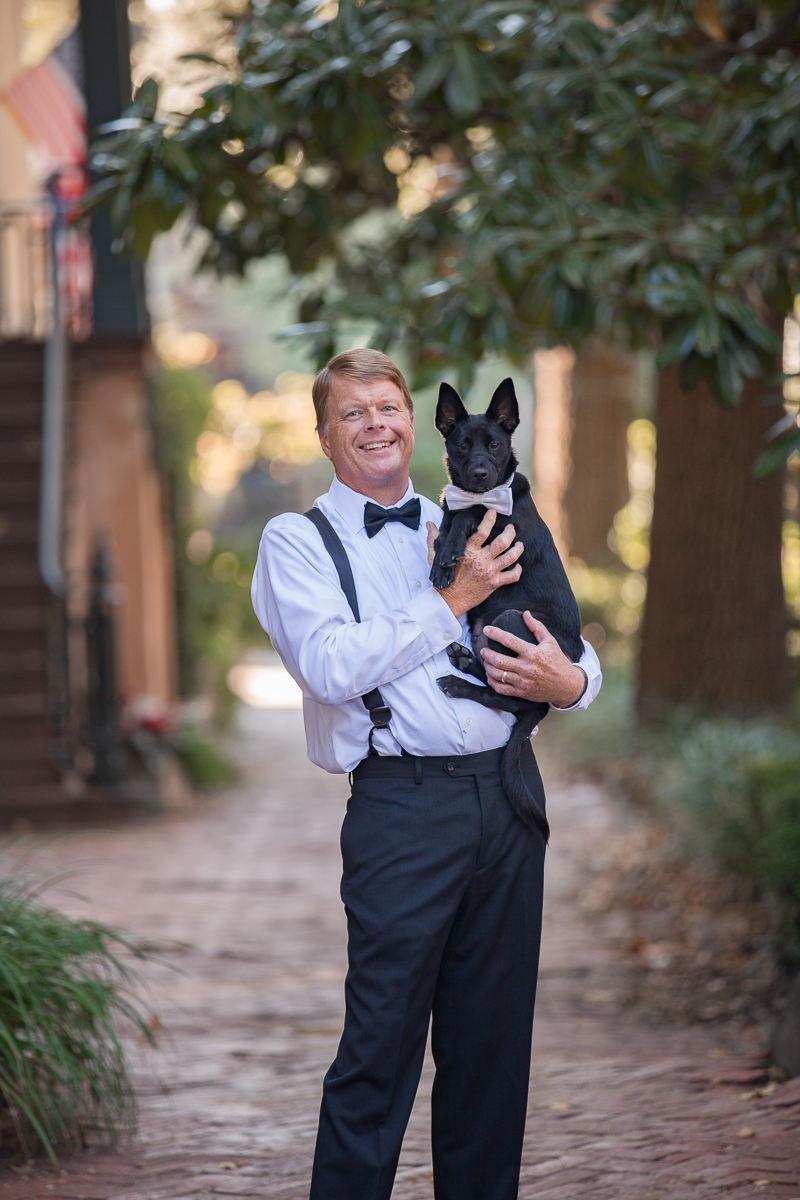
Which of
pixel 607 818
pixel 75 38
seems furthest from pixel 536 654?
pixel 75 38

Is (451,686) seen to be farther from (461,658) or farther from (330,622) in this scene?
(330,622)

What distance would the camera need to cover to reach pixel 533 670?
2.69 m

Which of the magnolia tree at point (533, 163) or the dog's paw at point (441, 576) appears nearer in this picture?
the dog's paw at point (441, 576)

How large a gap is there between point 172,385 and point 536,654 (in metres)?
9.28

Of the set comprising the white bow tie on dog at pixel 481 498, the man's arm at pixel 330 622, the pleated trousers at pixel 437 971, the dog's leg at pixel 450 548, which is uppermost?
the white bow tie on dog at pixel 481 498

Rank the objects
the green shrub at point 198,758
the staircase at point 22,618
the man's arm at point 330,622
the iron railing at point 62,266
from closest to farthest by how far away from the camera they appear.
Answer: the man's arm at point 330,622 → the staircase at point 22,618 → the iron railing at point 62,266 → the green shrub at point 198,758

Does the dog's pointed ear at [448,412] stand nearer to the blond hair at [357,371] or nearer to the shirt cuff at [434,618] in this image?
the blond hair at [357,371]

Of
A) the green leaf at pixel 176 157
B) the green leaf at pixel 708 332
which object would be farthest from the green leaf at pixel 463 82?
the green leaf at pixel 708 332

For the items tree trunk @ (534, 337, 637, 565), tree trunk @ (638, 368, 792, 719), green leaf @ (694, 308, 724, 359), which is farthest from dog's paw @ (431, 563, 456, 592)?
tree trunk @ (534, 337, 637, 565)

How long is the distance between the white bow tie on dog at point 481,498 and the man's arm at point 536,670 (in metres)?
0.26

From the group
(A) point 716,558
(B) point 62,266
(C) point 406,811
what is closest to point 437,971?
(C) point 406,811

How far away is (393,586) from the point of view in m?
2.79

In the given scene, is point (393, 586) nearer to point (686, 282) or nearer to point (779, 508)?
point (686, 282)

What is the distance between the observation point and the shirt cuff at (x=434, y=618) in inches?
103
